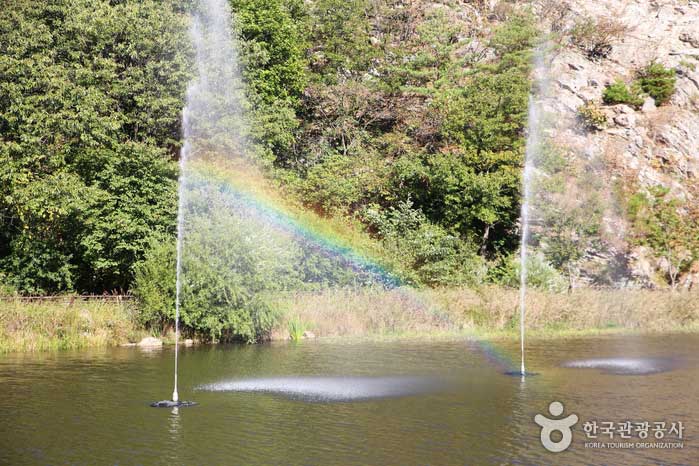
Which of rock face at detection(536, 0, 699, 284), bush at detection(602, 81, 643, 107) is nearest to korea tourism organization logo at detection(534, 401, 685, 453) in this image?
rock face at detection(536, 0, 699, 284)

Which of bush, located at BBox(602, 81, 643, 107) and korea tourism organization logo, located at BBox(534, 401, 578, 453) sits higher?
bush, located at BBox(602, 81, 643, 107)

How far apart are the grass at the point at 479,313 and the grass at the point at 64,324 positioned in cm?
758

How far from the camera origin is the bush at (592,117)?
7125 centimetres

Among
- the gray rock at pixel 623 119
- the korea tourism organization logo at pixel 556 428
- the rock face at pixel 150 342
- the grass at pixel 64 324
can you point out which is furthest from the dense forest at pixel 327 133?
the korea tourism organization logo at pixel 556 428

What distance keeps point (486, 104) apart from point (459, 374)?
37134 mm

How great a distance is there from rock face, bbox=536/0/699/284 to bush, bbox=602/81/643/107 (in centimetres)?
77

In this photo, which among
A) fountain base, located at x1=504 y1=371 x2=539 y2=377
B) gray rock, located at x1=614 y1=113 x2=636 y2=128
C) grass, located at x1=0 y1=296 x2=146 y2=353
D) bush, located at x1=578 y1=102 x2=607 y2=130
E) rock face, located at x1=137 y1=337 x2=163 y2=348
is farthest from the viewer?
gray rock, located at x1=614 y1=113 x2=636 y2=128

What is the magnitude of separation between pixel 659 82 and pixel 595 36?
8712mm

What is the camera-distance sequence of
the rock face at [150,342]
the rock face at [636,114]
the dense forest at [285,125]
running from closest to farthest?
the rock face at [150,342] < the dense forest at [285,125] < the rock face at [636,114]

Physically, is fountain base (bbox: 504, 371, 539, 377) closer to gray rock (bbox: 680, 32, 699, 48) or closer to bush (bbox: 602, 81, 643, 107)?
bush (bbox: 602, 81, 643, 107)

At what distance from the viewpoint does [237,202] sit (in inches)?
1812

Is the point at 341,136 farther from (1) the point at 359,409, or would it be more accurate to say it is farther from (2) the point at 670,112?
(1) the point at 359,409

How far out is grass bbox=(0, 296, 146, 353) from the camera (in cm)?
3509

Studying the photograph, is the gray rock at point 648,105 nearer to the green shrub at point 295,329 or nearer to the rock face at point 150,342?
the green shrub at point 295,329
